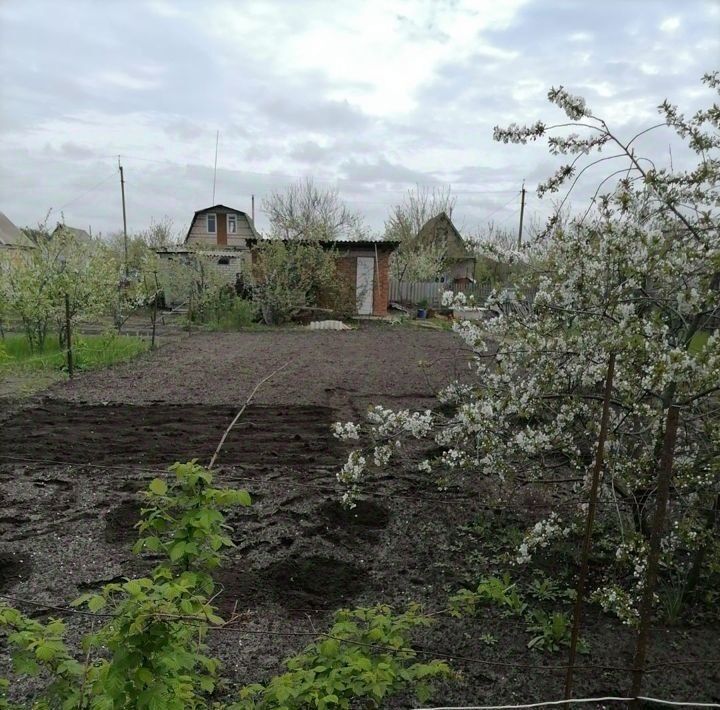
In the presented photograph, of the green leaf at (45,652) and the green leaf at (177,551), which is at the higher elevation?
the green leaf at (177,551)

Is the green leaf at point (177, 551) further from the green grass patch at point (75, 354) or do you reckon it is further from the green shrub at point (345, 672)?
the green grass patch at point (75, 354)

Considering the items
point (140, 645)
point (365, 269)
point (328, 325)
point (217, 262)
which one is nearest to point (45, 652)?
point (140, 645)

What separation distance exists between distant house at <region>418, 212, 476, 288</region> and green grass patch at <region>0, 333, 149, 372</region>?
23958 millimetres

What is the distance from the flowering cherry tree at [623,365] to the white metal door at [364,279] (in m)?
18.3

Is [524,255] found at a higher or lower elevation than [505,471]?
higher

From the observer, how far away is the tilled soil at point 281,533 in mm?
3102

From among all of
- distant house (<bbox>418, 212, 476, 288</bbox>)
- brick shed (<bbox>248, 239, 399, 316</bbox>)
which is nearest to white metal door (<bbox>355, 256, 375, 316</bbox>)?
brick shed (<bbox>248, 239, 399, 316</bbox>)

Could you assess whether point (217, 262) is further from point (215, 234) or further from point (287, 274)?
point (215, 234)

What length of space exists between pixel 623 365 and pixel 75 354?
35.3 ft

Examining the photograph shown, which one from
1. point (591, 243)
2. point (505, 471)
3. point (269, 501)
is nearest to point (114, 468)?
point (269, 501)

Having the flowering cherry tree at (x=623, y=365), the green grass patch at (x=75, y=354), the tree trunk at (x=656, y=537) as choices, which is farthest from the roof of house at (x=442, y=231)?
the tree trunk at (x=656, y=537)

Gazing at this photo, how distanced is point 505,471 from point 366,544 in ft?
4.22

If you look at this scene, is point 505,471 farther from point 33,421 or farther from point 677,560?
point 33,421

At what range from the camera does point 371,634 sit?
7.29 ft
